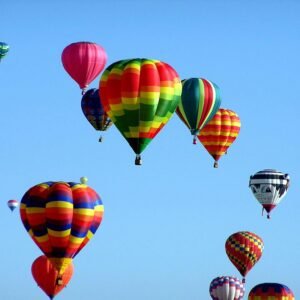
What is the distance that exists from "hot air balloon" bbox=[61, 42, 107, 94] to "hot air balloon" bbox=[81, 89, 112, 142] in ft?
6.02

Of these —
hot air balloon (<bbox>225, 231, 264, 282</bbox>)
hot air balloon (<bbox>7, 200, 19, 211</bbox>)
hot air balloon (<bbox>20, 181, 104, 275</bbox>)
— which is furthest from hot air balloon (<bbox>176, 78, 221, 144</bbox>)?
hot air balloon (<bbox>7, 200, 19, 211</bbox>)

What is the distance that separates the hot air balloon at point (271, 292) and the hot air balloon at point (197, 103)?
556 inches

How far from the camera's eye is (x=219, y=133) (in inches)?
3223

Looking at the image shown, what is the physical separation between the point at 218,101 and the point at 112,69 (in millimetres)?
9282

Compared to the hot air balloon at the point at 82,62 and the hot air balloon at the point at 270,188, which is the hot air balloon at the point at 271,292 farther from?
the hot air balloon at the point at 82,62

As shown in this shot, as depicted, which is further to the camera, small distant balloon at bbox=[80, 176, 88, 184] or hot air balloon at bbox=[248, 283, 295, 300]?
hot air balloon at bbox=[248, 283, 295, 300]

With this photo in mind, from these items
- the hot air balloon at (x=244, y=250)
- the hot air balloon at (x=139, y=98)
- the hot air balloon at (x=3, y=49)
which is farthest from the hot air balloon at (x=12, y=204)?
the hot air balloon at (x=139, y=98)

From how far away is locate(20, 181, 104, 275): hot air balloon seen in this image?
221 ft

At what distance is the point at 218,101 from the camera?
75375 mm

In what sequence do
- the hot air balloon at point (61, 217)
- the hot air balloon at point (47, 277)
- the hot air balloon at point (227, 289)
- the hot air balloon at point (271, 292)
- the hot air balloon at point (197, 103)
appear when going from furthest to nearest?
the hot air balloon at point (227, 289) → the hot air balloon at point (271, 292) → the hot air balloon at point (47, 277) → the hot air balloon at point (197, 103) → the hot air balloon at point (61, 217)

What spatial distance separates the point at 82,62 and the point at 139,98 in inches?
571

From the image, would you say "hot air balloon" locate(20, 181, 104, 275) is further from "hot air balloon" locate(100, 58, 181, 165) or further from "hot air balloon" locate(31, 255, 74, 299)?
"hot air balloon" locate(31, 255, 74, 299)

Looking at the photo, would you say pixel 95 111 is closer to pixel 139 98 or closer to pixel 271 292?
pixel 271 292

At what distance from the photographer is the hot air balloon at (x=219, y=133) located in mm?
81562
